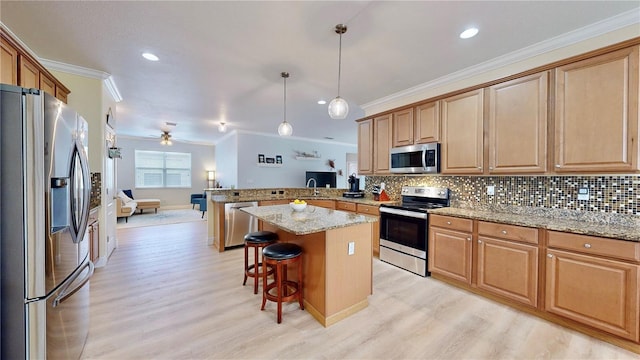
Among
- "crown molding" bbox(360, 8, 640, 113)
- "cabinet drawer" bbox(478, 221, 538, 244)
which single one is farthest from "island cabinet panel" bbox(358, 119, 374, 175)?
"cabinet drawer" bbox(478, 221, 538, 244)

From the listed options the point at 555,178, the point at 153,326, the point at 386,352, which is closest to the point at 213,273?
the point at 153,326

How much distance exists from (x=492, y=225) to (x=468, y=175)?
81 centimetres

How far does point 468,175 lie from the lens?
10.2 ft

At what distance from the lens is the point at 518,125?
2590 mm

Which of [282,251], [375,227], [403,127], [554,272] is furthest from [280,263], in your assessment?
[403,127]

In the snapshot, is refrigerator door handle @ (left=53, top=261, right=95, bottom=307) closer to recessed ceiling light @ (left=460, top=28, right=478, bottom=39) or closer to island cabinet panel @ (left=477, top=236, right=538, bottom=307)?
island cabinet panel @ (left=477, top=236, right=538, bottom=307)

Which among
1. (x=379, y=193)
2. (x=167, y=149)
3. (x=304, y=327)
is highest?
(x=167, y=149)

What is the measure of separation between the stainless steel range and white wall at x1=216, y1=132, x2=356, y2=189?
189 inches

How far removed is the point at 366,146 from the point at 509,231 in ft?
8.25

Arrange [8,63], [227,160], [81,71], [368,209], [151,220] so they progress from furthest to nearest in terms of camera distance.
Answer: [227,160]
[151,220]
[368,209]
[81,71]
[8,63]

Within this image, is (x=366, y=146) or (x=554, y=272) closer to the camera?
(x=554, y=272)

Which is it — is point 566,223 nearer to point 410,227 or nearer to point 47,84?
point 410,227

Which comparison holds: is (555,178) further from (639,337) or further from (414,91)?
(414,91)

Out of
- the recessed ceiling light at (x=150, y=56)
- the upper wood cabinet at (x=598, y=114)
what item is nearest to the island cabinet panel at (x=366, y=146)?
the upper wood cabinet at (x=598, y=114)
